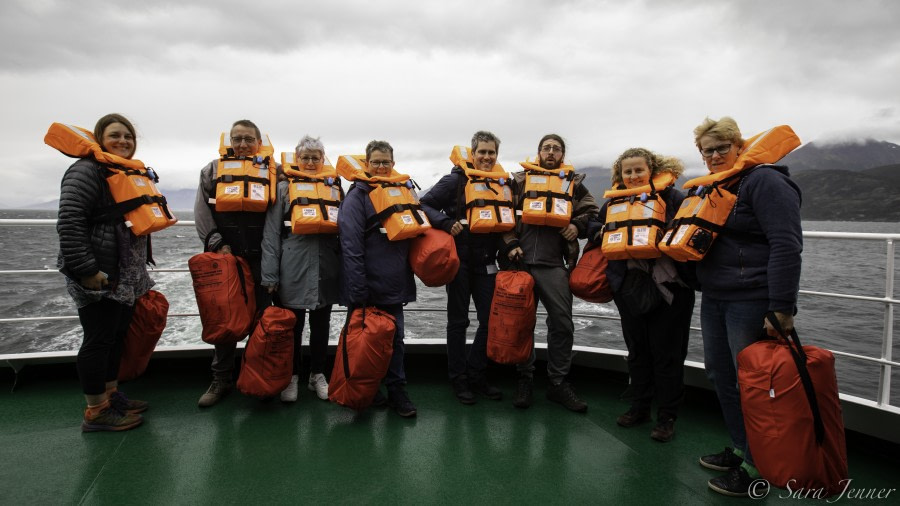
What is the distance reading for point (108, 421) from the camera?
99.1 inches

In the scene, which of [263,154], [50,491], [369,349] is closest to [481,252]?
[369,349]

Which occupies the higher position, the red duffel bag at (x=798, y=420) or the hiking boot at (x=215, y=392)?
the red duffel bag at (x=798, y=420)

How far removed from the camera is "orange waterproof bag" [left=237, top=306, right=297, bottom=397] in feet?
9.00

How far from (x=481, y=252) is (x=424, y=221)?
454mm

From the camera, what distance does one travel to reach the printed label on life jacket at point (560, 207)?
288 centimetres

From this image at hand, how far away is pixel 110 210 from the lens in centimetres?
243

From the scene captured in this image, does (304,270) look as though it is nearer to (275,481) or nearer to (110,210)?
(110,210)

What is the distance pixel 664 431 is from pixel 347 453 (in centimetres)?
166

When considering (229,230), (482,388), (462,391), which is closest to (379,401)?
(462,391)

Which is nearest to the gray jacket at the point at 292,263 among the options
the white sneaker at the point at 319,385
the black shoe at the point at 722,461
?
the white sneaker at the point at 319,385

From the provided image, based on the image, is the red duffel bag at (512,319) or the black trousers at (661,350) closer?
the black trousers at (661,350)

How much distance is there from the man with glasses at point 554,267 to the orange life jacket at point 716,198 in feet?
2.81

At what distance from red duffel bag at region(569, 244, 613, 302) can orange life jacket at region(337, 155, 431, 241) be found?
3.08ft

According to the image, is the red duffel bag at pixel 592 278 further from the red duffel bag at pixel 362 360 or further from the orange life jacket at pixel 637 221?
the red duffel bag at pixel 362 360
